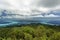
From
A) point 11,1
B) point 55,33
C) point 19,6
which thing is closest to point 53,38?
point 55,33

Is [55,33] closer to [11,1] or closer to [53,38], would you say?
[53,38]

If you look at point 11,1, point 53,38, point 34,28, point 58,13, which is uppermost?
point 11,1

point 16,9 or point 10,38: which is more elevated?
point 16,9

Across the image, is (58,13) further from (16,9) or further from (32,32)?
(16,9)

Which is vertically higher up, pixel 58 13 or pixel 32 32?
pixel 58 13

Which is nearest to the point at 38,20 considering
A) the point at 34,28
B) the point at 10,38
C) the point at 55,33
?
the point at 34,28

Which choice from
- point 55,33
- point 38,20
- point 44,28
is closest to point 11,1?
point 38,20
